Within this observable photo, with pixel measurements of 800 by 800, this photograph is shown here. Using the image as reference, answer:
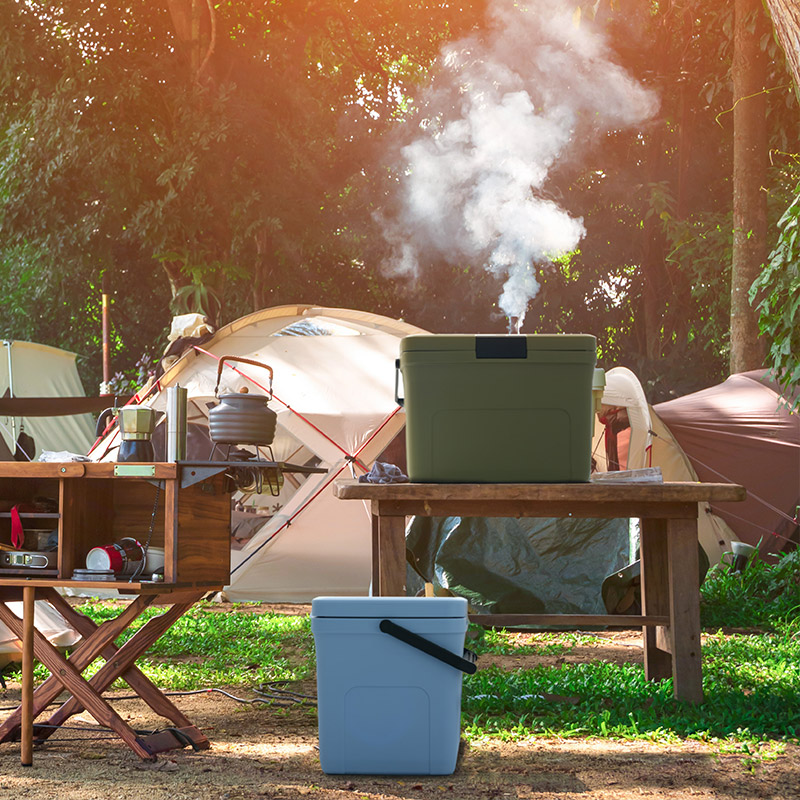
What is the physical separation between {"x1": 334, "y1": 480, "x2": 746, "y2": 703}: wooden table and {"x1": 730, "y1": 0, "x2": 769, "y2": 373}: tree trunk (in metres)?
5.82

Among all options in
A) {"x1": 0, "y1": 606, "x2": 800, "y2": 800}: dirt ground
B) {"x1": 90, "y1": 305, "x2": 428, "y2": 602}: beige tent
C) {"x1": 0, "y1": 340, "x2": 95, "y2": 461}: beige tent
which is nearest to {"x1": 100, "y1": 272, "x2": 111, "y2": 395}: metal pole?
{"x1": 90, "y1": 305, "x2": 428, "y2": 602}: beige tent

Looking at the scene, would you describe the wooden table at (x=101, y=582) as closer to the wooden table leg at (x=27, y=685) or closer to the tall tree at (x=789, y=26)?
the wooden table leg at (x=27, y=685)

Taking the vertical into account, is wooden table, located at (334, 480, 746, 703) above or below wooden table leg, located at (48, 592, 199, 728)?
above

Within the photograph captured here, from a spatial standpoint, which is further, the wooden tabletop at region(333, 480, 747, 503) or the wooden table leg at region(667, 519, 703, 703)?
the wooden table leg at region(667, 519, 703, 703)

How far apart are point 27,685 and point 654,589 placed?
2466 mm

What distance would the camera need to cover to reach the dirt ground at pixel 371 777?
2768 mm

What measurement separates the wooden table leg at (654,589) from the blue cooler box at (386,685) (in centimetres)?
155

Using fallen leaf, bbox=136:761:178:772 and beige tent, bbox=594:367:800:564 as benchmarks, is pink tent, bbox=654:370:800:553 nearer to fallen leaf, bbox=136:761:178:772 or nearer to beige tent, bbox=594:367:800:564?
beige tent, bbox=594:367:800:564

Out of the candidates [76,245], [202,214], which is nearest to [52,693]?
[202,214]

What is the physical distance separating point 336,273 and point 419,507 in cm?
1163

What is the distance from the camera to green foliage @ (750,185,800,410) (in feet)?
17.3

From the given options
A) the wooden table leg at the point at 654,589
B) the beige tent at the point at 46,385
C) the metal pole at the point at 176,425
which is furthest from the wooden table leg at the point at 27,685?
the beige tent at the point at 46,385

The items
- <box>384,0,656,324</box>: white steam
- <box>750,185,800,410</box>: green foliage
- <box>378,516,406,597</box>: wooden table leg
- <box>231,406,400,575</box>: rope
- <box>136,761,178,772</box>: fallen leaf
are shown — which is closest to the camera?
<box>136,761,178,772</box>: fallen leaf

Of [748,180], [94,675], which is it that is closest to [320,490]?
[94,675]
